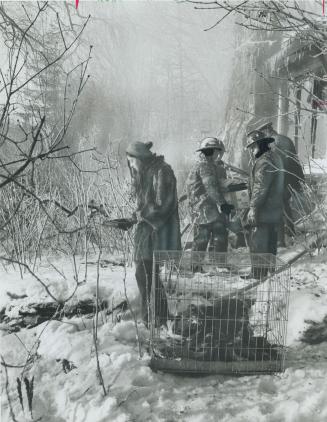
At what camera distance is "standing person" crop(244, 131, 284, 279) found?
5512mm

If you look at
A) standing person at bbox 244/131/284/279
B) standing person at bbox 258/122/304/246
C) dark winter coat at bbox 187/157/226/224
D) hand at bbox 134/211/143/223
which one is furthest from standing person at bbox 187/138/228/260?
hand at bbox 134/211/143/223

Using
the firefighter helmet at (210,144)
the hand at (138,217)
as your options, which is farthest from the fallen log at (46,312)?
the firefighter helmet at (210,144)

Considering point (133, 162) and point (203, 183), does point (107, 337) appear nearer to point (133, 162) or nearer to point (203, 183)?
point (133, 162)

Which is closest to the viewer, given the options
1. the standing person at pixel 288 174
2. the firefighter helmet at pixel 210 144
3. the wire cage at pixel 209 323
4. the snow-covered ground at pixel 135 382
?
the snow-covered ground at pixel 135 382

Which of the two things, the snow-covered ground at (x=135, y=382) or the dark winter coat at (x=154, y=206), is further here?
the dark winter coat at (x=154, y=206)

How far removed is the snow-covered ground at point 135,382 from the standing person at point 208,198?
1.73 metres

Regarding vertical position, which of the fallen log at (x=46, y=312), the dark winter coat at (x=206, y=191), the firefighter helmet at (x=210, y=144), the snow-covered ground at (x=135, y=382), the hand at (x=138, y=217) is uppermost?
the firefighter helmet at (x=210, y=144)

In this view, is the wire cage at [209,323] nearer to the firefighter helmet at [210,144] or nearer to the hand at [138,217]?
the hand at [138,217]

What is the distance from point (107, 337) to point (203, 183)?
8.81 ft

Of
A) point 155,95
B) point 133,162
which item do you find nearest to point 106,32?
point 155,95

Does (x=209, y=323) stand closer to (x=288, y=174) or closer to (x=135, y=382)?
(x=135, y=382)

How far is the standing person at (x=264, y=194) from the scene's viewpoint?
551 cm

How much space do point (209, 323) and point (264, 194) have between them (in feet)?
5.97

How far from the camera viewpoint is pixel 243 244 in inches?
303
